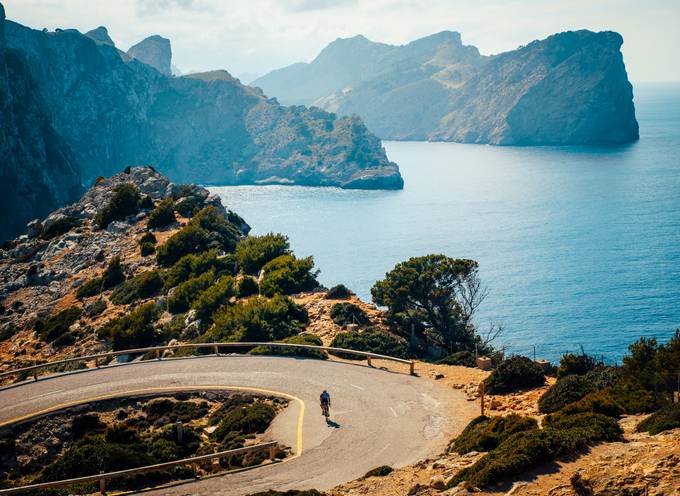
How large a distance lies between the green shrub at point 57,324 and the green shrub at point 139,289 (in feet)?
11.8

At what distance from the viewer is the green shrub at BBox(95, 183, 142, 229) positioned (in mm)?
89688

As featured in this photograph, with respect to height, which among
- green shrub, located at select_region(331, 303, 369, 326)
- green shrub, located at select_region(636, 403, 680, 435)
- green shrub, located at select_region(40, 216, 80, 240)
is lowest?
green shrub, located at select_region(331, 303, 369, 326)

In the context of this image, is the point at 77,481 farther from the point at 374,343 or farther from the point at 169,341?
the point at 169,341

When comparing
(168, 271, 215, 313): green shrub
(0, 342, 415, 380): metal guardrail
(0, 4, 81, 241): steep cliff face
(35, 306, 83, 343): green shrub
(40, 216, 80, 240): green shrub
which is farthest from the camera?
(0, 4, 81, 241): steep cliff face

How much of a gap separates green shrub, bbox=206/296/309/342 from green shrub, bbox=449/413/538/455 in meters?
20.8

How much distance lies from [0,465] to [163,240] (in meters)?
49.7

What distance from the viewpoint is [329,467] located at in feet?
86.7

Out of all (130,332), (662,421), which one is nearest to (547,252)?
(130,332)

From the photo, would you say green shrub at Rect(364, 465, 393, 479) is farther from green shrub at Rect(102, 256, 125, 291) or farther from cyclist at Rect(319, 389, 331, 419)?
green shrub at Rect(102, 256, 125, 291)

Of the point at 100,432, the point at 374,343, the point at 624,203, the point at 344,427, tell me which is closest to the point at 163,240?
the point at 374,343

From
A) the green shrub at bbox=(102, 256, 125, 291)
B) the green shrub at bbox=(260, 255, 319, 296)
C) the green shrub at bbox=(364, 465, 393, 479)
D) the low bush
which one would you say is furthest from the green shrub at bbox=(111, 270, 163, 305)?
the low bush

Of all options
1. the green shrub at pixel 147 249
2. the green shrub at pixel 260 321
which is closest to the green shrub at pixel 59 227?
the green shrub at pixel 147 249

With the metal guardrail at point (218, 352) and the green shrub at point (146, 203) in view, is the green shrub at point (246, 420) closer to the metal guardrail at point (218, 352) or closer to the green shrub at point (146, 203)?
the metal guardrail at point (218, 352)

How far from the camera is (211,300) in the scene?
5441cm
